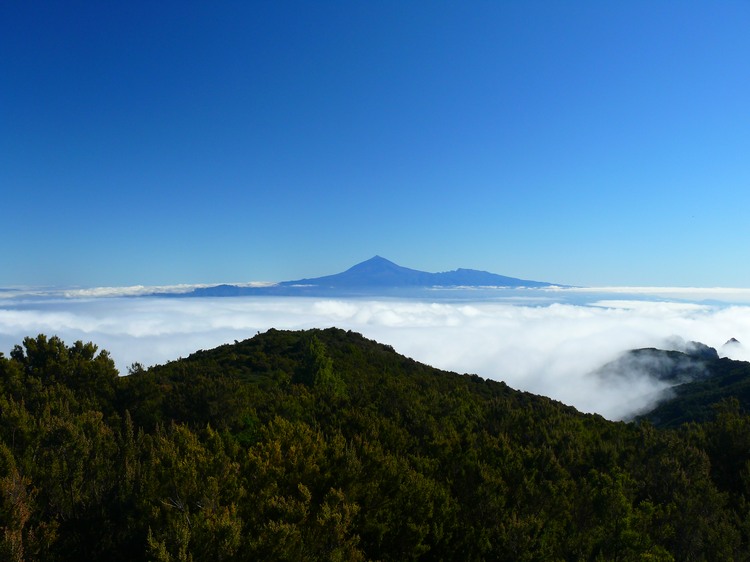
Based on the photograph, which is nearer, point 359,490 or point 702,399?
point 359,490

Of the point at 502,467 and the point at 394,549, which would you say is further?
the point at 502,467

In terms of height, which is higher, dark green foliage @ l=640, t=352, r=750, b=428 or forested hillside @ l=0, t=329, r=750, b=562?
forested hillside @ l=0, t=329, r=750, b=562

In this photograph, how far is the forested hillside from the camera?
13.8m

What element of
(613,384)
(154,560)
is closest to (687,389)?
(613,384)

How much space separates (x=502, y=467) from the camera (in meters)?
22.0

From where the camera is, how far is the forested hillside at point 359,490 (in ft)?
45.2

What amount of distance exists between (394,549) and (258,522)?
5.57m

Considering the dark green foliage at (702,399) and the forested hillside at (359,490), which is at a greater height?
the forested hillside at (359,490)

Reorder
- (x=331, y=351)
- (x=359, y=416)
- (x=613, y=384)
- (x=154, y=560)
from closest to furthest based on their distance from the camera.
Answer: (x=154, y=560) → (x=359, y=416) → (x=331, y=351) → (x=613, y=384)

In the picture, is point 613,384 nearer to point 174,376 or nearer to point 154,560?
point 174,376

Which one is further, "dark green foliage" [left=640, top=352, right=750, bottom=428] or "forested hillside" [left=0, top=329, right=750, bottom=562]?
"dark green foliage" [left=640, top=352, right=750, bottom=428]

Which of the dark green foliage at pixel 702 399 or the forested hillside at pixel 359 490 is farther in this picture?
the dark green foliage at pixel 702 399

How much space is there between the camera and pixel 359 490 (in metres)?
17.4

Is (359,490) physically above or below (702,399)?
above
